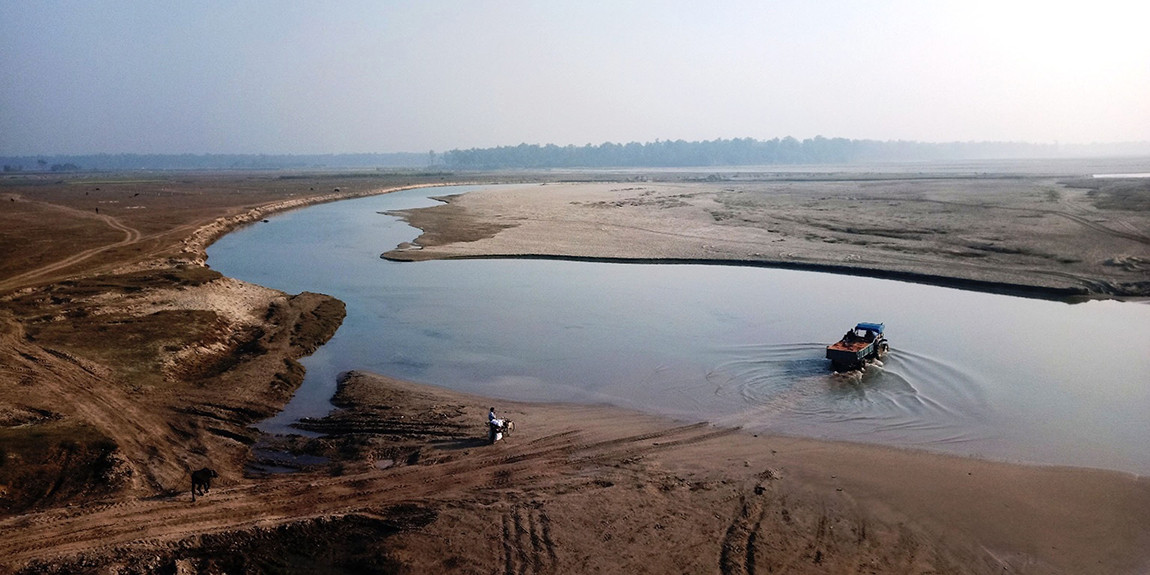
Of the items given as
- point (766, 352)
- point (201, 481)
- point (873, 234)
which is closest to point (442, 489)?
point (201, 481)

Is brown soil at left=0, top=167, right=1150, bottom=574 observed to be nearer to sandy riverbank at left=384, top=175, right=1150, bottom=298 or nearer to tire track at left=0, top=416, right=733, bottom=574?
tire track at left=0, top=416, right=733, bottom=574

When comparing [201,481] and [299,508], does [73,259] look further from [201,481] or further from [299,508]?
[299,508]

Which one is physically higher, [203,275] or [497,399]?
[203,275]

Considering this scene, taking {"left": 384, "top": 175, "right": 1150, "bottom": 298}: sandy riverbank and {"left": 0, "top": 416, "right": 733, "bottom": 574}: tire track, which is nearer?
{"left": 0, "top": 416, "right": 733, "bottom": 574}: tire track

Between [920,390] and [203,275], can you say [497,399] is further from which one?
[203,275]

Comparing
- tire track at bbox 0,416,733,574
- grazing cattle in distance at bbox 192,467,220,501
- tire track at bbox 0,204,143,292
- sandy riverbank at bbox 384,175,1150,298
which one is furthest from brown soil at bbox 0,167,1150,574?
sandy riverbank at bbox 384,175,1150,298

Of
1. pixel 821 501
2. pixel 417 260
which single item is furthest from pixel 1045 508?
pixel 417 260
